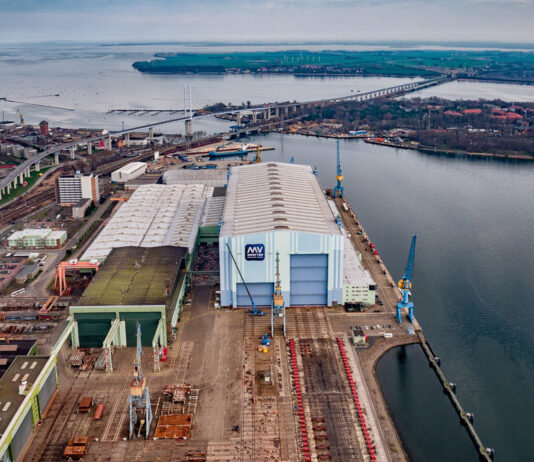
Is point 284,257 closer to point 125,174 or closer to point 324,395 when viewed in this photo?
point 324,395

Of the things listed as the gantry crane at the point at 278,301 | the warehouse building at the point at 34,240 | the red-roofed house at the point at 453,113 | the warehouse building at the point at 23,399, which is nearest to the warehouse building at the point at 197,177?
the warehouse building at the point at 34,240

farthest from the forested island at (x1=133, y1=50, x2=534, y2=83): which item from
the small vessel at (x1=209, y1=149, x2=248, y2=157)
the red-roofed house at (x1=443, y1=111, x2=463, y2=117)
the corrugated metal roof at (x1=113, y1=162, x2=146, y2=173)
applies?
the corrugated metal roof at (x1=113, y1=162, x2=146, y2=173)

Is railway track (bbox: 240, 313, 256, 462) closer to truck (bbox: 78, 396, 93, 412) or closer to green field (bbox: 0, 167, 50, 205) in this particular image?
truck (bbox: 78, 396, 93, 412)

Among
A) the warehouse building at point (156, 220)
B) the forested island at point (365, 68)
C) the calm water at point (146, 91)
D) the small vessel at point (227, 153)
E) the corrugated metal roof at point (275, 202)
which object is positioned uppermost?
the forested island at point (365, 68)

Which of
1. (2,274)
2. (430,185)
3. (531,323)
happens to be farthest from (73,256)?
(430,185)

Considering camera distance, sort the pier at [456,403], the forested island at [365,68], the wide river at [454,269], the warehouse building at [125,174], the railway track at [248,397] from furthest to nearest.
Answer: the forested island at [365,68] → the warehouse building at [125,174] → the wide river at [454,269] → the pier at [456,403] → the railway track at [248,397]

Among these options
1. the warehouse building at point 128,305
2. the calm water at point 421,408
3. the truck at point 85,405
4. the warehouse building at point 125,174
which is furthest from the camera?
the warehouse building at point 125,174

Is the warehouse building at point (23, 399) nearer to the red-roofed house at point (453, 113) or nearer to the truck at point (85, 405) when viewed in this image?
the truck at point (85, 405)
